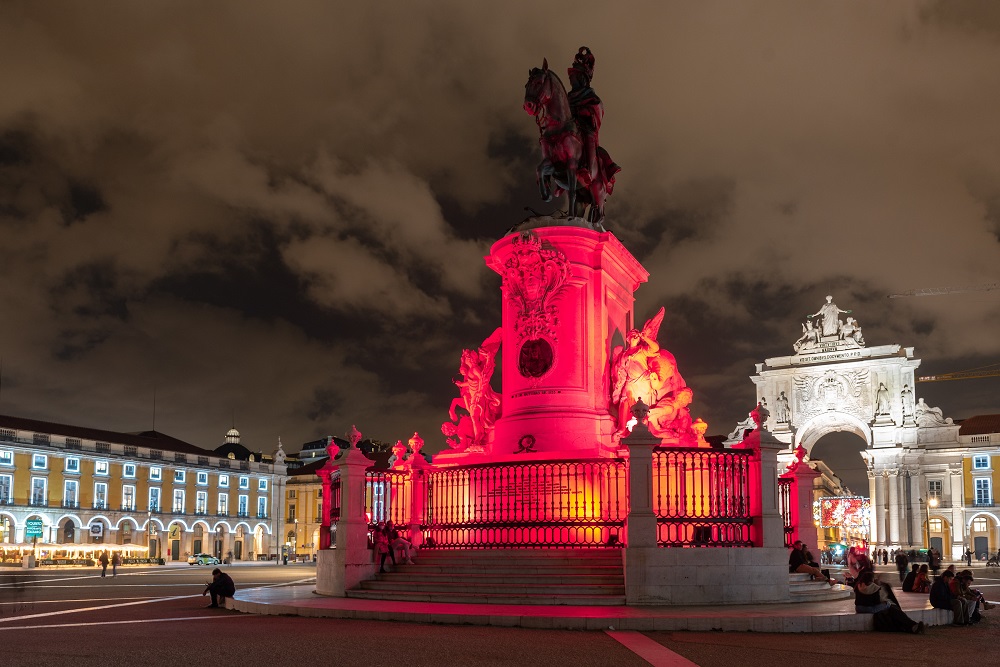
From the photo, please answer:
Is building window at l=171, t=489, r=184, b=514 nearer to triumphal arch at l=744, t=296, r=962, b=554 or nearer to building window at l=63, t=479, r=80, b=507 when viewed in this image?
building window at l=63, t=479, r=80, b=507

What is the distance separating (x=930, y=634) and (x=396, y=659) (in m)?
6.73

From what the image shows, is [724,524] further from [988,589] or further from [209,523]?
[209,523]

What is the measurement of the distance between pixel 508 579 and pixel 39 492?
66.9 metres

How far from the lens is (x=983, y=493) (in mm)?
75375

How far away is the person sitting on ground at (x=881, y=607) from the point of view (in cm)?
1203

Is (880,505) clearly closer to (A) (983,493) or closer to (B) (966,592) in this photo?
(A) (983,493)

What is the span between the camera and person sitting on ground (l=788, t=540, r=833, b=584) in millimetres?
16266

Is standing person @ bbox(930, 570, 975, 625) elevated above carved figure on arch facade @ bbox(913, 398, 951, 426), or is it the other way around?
carved figure on arch facade @ bbox(913, 398, 951, 426)

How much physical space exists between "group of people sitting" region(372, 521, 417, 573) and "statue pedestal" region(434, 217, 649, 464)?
6.80 ft

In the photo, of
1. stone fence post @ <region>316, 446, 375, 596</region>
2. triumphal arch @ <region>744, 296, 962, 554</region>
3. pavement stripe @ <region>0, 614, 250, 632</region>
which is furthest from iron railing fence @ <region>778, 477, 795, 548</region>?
triumphal arch @ <region>744, 296, 962, 554</region>

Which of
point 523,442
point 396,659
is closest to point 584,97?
point 523,442

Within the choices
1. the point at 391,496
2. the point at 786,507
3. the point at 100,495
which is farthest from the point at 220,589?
the point at 100,495

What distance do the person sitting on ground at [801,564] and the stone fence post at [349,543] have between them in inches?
261

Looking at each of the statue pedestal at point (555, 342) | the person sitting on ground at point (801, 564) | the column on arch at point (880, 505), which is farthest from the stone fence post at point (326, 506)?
the column on arch at point (880, 505)
